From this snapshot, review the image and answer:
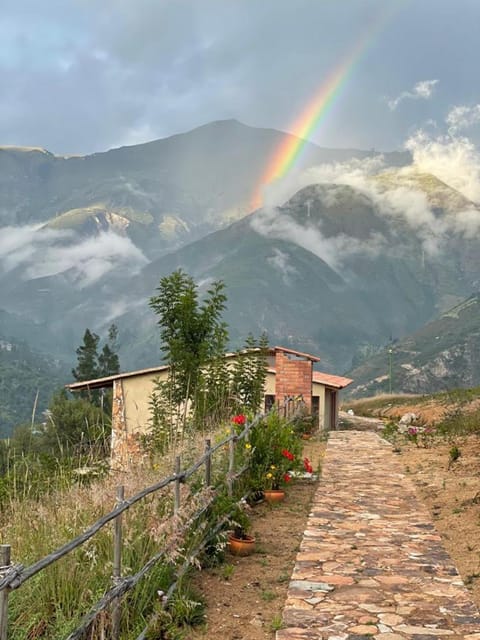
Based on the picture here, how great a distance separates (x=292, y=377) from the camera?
2502 centimetres

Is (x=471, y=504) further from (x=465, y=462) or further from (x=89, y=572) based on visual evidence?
(x=89, y=572)

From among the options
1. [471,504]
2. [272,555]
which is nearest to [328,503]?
[471,504]

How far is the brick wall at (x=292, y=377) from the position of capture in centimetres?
2483

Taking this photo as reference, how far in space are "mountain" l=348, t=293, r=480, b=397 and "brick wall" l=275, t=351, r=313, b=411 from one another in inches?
3155

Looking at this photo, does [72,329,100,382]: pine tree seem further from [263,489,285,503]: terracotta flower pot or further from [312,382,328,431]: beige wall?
[263,489,285,503]: terracotta flower pot

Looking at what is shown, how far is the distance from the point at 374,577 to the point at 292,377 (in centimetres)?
1933

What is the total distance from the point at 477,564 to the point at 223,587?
242cm

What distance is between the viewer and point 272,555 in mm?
6504

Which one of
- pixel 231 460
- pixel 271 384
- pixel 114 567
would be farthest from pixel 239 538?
pixel 271 384

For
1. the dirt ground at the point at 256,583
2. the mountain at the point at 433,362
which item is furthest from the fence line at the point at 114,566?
the mountain at the point at 433,362

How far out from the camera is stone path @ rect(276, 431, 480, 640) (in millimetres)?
4617

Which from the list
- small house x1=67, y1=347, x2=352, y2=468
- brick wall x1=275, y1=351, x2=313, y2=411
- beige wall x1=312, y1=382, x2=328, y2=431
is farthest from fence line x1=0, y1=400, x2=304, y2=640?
beige wall x1=312, y1=382, x2=328, y2=431

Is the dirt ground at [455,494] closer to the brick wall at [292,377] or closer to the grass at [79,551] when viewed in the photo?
the grass at [79,551]

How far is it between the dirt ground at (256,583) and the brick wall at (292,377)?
54.1 ft
